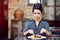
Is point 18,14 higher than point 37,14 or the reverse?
the reverse

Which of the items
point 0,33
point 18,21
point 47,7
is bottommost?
point 0,33

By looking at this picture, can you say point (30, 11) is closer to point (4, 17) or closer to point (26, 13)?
point (26, 13)

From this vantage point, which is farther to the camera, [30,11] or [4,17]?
[4,17]

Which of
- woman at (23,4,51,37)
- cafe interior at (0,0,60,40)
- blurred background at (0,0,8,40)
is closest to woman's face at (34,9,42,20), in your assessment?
woman at (23,4,51,37)

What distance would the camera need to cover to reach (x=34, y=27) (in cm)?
264

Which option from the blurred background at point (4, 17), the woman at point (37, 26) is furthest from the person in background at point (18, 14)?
the woman at point (37, 26)

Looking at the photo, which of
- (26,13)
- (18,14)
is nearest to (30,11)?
(26,13)

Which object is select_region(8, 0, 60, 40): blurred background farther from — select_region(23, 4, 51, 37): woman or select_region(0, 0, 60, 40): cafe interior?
select_region(23, 4, 51, 37): woman

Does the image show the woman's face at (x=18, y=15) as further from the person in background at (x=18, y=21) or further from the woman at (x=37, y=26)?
the woman at (x=37, y=26)

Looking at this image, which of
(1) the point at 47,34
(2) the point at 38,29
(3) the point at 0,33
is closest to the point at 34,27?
(2) the point at 38,29

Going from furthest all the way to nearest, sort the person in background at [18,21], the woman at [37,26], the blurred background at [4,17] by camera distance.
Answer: the blurred background at [4,17] → the person in background at [18,21] → the woman at [37,26]

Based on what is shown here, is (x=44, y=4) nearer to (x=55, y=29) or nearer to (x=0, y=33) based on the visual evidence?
(x=55, y=29)

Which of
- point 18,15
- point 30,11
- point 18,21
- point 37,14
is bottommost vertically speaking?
point 18,21

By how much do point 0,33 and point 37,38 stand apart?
10.6 feet
